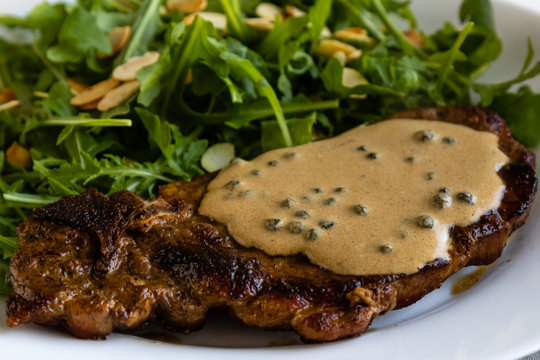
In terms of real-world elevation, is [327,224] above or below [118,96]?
above

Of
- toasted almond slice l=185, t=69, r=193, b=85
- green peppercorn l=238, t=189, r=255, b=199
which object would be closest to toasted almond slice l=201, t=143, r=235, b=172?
toasted almond slice l=185, t=69, r=193, b=85

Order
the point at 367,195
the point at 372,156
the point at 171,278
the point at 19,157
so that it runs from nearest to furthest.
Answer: the point at 171,278 < the point at 367,195 < the point at 372,156 < the point at 19,157

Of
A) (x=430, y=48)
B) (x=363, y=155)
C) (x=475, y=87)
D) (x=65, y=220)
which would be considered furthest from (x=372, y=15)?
(x=65, y=220)

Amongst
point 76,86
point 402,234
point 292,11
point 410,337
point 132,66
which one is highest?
point 402,234

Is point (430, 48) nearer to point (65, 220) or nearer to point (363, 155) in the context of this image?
point (363, 155)

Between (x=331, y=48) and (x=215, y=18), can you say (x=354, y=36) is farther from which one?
(x=215, y=18)

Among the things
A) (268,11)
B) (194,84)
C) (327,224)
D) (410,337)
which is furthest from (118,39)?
(410,337)

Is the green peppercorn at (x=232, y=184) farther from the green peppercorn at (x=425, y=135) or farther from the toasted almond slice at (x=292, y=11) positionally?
the toasted almond slice at (x=292, y=11)
